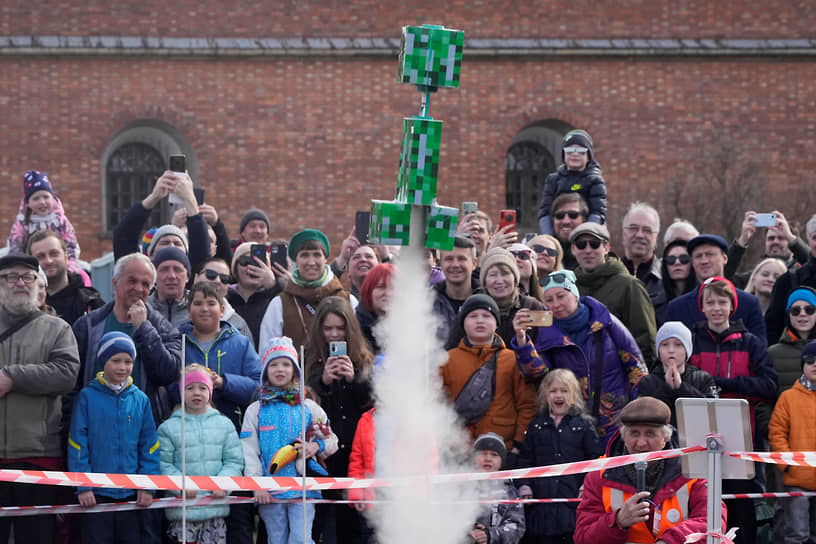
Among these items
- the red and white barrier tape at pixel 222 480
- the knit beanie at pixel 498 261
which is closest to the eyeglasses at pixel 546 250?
the knit beanie at pixel 498 261

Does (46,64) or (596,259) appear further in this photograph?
(46,64)

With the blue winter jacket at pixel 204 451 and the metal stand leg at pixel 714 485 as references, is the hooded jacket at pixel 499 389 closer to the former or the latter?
the blue winter jacket at pixel 204 451

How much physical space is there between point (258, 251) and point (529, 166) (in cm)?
1513

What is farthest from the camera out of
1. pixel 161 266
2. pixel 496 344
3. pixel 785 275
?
pixel 785 275

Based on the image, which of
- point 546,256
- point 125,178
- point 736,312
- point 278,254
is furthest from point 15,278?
point 125,178

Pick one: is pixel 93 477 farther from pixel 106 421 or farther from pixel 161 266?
pixel 161 266

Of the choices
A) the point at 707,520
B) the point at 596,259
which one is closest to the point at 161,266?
the point at 596,259

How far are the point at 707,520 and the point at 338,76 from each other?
1740 centimetres

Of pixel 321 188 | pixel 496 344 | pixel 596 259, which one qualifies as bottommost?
pixel 496 344

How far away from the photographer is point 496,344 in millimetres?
7340

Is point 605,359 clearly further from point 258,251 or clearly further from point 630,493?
point 258,251

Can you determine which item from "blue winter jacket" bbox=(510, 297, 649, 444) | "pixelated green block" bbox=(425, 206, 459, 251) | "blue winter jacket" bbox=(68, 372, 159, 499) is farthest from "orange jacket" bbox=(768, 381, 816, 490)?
"pixelated green block" bbox=(425, 206, 459, 251)

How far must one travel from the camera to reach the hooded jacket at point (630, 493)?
5836 millimetres

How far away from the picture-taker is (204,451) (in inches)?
274
